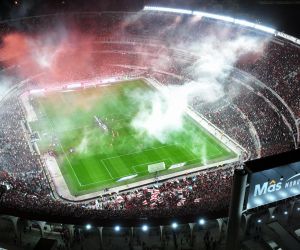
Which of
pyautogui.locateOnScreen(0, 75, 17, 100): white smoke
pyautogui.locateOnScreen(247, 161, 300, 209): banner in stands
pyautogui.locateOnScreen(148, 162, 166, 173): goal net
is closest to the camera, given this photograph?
pyautogui.locateOnScreen(247, 161, 300, 209): banner in stands

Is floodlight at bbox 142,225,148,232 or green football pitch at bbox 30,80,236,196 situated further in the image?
green football pitch at bbox 30,80,236,196

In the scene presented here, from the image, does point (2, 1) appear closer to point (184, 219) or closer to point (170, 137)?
point (170, 137)

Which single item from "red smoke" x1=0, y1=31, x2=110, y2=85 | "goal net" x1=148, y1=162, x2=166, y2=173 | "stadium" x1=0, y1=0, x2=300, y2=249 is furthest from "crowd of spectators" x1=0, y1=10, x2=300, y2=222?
"goal net" x1=148, y1=162, x2=166, y2=173

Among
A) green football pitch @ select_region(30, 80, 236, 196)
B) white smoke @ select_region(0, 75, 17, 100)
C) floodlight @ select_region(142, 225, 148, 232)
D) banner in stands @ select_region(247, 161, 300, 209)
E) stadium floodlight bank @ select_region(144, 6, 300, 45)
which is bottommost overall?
banner in stands @ select_region(247, 161, 300, 209)

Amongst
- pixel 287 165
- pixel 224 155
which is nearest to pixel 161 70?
pixel 224 155

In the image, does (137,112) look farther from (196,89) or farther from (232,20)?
(232,20)

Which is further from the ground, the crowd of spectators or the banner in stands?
the crowd of spectators

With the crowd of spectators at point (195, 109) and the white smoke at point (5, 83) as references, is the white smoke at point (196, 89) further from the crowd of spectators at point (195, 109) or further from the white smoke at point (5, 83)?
the white smoke at point (5, 83)

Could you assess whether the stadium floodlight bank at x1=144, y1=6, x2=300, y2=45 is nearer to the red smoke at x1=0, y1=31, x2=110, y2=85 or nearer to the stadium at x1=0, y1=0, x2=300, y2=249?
the stadium at x1=0, y1=0, x2=300, y2=249
